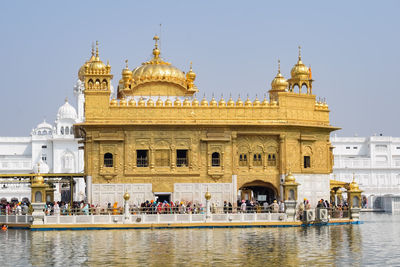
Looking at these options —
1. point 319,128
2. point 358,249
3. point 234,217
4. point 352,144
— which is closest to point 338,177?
point 352,144

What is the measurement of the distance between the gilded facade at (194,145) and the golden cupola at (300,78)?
0.98 metres

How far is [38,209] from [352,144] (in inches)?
3018

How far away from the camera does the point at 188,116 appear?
119ft

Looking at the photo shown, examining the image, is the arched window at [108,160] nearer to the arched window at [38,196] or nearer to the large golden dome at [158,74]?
the arched window at [38,196]

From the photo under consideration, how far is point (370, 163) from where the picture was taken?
319 feet

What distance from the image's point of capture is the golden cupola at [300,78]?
38344mm

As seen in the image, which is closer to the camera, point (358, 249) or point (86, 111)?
point (358, 249)

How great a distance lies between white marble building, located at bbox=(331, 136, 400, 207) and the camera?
93.8 meters

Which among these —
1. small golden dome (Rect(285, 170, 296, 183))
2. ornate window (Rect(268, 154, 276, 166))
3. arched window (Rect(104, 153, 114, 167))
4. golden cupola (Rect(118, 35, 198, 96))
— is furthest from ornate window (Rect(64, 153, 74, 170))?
small golden dome (Rect(285, 170, 296, 183))

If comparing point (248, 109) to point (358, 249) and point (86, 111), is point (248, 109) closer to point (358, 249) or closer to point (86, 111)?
point (86, 111)

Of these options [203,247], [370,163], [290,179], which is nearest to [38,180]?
[290,179]

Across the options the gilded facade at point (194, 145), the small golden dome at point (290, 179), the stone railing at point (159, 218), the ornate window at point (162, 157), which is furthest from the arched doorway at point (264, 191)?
the stone railing at point (159, 218)

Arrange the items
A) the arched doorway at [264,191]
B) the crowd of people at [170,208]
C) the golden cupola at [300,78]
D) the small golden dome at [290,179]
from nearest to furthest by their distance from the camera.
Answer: the crowd of people at [170,208] < the small golden dome at [290,179] < the arched doorway at [264,191] < the golden cupola at [300,78]

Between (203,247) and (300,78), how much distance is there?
1712cm
